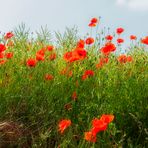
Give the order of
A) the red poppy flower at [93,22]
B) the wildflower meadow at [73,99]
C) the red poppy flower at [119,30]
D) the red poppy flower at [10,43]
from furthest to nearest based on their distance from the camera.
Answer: the red poppy flower at [10,43] → the red poppy flower at [119,30] → the red poppy flower at [93,22] → the wildflower meadow at [73,99]

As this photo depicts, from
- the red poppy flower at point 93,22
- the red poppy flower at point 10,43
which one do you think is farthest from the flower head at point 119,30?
the red poppy flower at point 10,43

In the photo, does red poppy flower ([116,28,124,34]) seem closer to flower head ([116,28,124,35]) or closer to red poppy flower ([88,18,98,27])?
flower head ([116,28,124,35])

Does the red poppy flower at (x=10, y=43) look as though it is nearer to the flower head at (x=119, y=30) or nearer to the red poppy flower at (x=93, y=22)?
the red poppy flower at (x=93, y=22)

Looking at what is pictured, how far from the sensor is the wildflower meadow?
3.61m

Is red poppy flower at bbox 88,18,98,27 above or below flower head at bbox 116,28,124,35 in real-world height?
above

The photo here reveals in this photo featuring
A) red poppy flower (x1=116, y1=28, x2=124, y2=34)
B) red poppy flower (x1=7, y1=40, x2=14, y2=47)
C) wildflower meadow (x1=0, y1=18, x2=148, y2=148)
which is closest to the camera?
wildflower meadow (x1=0, y1=18, x2=148, y2=148)

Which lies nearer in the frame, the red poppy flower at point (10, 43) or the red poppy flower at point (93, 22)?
the red poppy flower at point (93, 22)

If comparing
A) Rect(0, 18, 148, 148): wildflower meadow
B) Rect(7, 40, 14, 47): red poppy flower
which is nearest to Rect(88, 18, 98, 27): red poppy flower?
Rect(0, 18, 148, 148): wildflower meadow

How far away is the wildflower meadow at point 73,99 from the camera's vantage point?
361 cm

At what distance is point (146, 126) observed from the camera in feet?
12.3

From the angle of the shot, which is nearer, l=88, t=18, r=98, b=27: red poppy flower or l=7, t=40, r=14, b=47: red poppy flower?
l=88, t=18, r=98, b=27: red poppy flower

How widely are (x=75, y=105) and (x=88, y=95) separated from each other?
15 centimetres

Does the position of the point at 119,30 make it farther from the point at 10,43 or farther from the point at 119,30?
the point at 10,43

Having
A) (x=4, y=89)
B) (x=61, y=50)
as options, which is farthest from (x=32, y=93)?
(x=61, y=50)
